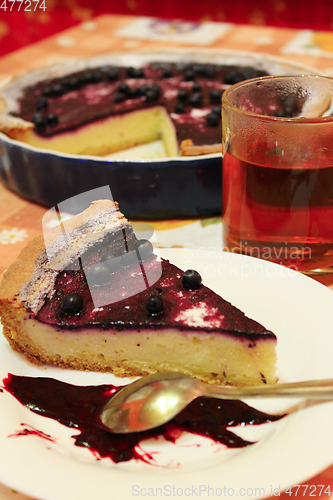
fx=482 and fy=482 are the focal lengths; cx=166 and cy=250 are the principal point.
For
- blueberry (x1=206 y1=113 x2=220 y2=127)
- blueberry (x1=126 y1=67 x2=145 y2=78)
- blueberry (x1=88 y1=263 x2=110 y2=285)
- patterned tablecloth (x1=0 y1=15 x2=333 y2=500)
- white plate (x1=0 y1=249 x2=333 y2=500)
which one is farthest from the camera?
patterned tablecloth (x1=0 y1=15 x2=333 y2=500)

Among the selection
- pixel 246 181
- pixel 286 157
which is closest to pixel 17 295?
pixel 246 181

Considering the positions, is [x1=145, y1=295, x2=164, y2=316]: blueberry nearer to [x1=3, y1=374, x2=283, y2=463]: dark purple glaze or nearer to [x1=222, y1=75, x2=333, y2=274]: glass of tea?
[x1=3, y1=374, x2=283, y2=463]: dark purple glaze

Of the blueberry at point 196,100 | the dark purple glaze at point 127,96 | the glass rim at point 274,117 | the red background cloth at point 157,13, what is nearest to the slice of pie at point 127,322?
the glass rim at point 274,117

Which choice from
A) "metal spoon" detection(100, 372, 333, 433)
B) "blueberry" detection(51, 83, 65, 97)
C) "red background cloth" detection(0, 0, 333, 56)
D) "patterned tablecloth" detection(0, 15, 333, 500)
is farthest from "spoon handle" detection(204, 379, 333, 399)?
"red background cloth" detection(0, 0, 333, 56)

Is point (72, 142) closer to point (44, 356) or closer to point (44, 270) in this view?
point (44, 270)

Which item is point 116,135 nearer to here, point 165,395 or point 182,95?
point 182,95

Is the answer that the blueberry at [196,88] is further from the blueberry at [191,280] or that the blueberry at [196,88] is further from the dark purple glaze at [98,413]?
the dark purple glaze at [98,413]
